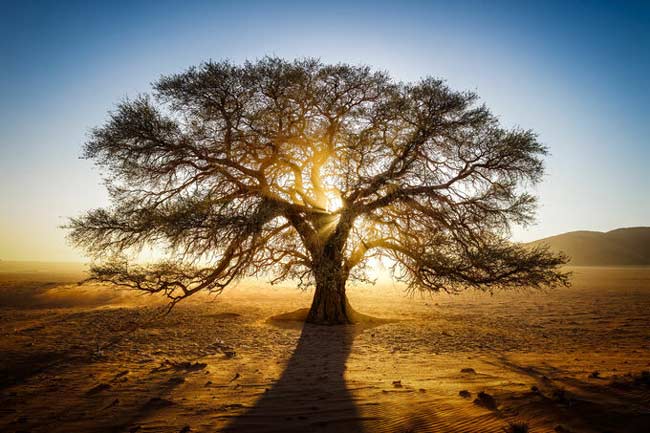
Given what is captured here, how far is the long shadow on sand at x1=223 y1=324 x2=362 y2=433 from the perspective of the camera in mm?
4145

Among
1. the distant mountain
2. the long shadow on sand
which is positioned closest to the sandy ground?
the long shadow on sand

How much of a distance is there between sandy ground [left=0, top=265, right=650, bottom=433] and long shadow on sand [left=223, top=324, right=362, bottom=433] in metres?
0.02

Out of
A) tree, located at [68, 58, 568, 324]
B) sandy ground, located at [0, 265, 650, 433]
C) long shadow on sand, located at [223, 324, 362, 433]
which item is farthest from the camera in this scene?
tree, located at [68, 58, 568, 324]

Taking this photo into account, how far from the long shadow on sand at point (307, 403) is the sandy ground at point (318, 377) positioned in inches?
1.0

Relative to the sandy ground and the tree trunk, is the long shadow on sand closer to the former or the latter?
the sandy ground

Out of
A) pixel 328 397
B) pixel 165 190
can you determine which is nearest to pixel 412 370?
pixel 328 397

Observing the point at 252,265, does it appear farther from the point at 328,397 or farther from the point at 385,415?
the point at 385,415

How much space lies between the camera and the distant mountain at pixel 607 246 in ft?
276

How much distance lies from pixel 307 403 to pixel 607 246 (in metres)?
117

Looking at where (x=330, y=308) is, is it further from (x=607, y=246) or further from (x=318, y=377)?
(x=607, y=246)

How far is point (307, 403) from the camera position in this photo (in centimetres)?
485

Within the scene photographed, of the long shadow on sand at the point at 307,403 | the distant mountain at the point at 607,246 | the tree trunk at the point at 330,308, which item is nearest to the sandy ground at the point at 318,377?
the long shadow on sand at the point at 307,403

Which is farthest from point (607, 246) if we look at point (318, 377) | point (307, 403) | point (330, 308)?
point (307, 403)

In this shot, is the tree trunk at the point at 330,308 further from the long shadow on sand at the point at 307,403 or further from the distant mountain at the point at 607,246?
the distant mountain at the point at 607,246
